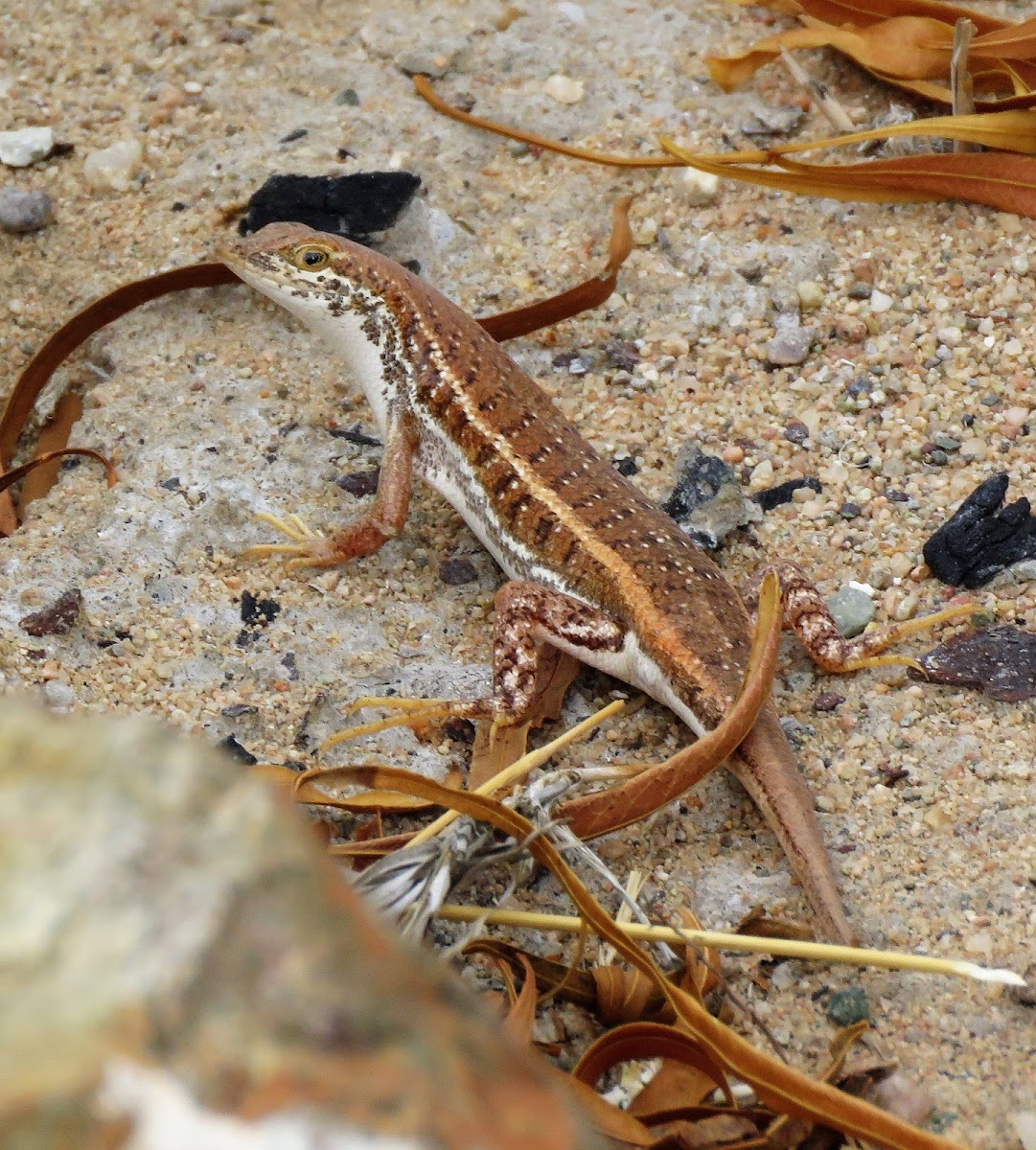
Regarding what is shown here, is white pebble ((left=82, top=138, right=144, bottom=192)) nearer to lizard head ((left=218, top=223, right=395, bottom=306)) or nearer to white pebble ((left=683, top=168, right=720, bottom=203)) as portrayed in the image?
lizard head ((left=218, top=223, right=395, bottom=306))

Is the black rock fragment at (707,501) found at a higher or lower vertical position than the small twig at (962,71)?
lower

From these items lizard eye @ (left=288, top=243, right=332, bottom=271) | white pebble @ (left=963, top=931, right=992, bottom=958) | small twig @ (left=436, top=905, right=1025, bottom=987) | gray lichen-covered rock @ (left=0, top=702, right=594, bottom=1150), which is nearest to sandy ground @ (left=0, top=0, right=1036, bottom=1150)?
white pebble @ (left=963, top=931, right=992, bottom=958)

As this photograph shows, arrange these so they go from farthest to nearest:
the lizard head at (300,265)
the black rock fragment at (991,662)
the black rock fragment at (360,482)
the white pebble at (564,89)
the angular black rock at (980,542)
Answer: the white pebble at (564,89), the black rock fragment at (360,482), the lizard head at (300,265), the angular black rock at (980,542), the black rock fragment at (991,662)

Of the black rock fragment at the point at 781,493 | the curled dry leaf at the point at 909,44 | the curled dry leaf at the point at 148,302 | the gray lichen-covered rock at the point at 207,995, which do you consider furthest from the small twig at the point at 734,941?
the curled dry leaf at the point at 909,44

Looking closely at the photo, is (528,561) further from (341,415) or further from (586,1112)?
(586,1112)

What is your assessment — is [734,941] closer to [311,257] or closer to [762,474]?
[762,474]

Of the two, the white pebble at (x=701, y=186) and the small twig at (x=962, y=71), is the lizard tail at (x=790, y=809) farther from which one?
the small twig at (x=962, y=71)

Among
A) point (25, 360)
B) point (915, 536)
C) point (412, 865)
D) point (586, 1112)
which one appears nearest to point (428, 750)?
point (412, 865)
